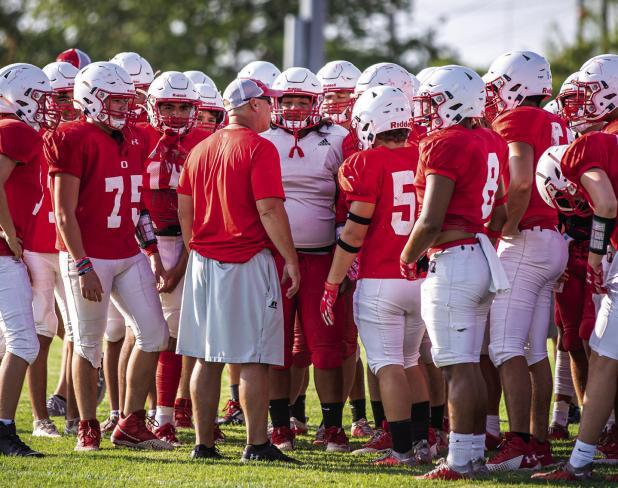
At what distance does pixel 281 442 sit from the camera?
713 cm

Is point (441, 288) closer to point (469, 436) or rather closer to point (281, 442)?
point (469, 436)

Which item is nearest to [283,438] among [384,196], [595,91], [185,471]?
[185,471]

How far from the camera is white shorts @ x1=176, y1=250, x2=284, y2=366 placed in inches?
250

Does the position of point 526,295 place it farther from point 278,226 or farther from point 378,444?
point 278,226

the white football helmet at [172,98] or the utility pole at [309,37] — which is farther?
the utility pole at [309,37]

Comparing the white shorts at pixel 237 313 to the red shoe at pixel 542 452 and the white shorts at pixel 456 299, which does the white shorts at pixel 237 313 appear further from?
the red shoe at pixel 542 452

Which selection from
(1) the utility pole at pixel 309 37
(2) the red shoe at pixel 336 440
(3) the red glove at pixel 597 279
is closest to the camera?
(3) the red glove at pixel 597 279

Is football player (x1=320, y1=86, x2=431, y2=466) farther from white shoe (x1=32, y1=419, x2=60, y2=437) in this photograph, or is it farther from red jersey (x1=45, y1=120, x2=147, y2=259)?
white shoe (x1=32, y1=419, x2=60, y2=437)

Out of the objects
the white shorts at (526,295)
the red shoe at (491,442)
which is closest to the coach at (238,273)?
the white shorts at (526,295)

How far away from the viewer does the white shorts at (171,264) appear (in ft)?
25.1

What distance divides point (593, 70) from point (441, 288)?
166cm

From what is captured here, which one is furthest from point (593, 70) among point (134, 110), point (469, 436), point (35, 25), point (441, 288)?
point (35, 25)

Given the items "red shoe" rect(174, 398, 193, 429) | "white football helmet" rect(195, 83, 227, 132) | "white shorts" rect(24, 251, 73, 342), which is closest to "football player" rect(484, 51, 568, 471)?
"white football helmet" rect(195, 83, 227, 132)

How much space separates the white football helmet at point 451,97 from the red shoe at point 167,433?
2710 millimetres
